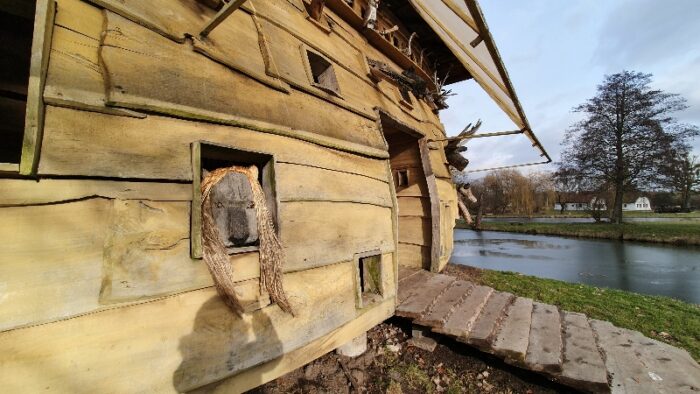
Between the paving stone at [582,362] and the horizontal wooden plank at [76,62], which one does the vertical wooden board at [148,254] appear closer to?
the horizontal wooden plank at [76,62]

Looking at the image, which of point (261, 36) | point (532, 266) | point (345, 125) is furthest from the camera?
point (532, 266)

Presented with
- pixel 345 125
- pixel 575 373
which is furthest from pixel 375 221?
pixel 575 373

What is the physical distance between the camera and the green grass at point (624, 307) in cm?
605

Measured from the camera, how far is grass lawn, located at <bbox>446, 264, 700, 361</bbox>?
6.07 m

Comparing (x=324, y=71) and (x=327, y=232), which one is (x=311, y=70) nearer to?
(x=324, y=71)

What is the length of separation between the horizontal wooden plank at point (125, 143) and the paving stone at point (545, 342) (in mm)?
3917

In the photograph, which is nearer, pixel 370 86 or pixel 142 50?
pixel 142 50

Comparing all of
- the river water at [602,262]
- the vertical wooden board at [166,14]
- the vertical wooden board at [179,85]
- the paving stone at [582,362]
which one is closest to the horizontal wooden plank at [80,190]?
the vertical wooden board at [179,85]

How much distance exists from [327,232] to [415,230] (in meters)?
4.15

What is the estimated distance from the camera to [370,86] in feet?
16.8

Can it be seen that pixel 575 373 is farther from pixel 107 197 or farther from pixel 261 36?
pixel 261 36

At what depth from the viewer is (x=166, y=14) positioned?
2.44 m

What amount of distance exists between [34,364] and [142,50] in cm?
206

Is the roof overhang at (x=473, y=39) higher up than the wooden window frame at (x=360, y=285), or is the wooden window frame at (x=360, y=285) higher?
the roof overhang at (x=473, y=39)
